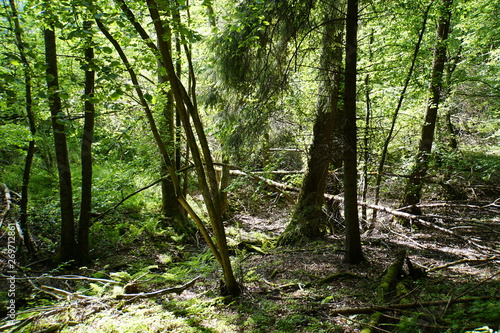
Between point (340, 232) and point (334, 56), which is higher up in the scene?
point (334, 56)

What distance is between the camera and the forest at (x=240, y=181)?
143 inches

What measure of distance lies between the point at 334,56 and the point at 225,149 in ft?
9.64

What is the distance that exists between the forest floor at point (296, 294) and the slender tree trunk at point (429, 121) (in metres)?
1.26

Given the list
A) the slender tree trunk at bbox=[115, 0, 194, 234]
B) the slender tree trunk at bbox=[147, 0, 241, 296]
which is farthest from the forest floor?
the slender tree trunk at bbox=[115, 0, 194, 234]

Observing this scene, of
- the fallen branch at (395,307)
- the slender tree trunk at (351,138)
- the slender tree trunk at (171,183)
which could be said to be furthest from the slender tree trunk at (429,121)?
the slender tree trunk at (171,183)

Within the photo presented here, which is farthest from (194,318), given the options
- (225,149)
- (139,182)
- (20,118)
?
(139,182)

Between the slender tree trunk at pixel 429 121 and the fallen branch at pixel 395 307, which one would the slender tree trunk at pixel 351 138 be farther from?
the slender tree trunk at pixel 429 121

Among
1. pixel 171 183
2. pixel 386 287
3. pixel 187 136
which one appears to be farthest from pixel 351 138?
pixel 171 183

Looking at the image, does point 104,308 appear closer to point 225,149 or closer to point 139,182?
point 225,149

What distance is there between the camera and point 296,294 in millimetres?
4434

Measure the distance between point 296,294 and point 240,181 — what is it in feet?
14.7

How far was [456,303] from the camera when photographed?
10.8 feet

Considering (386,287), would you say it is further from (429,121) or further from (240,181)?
(429,121)

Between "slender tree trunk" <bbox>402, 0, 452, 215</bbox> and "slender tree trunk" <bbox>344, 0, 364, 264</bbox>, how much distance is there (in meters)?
3.48
